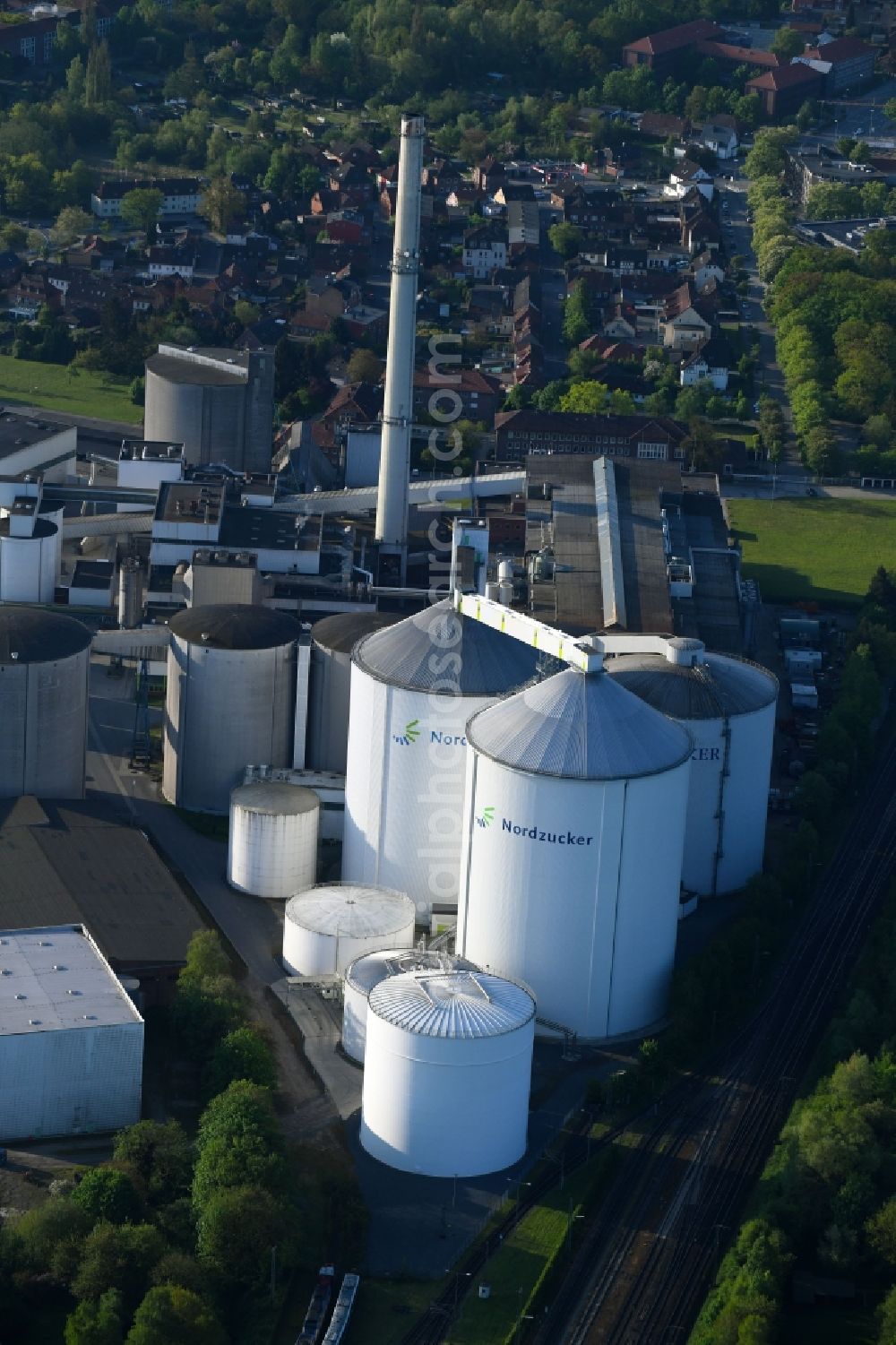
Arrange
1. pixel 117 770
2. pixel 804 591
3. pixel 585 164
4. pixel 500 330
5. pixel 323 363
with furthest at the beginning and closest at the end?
1. pixel 585 164
2. pixel 500 330
3. pixel 323 363
4. pixel 804 591
5. pixel 117 770

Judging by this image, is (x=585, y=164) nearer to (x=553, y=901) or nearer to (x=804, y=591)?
(x=804, y=591)

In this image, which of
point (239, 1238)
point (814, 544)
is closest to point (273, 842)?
point (239, 1238)

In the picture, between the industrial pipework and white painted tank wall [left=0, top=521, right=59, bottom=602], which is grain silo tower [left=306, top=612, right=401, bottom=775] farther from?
white painted tank wall [left=0, top=521, right=59, bottom=602]

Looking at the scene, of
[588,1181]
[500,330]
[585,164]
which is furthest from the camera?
[585,164]

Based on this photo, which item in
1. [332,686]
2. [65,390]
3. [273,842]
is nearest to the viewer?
[273,842]

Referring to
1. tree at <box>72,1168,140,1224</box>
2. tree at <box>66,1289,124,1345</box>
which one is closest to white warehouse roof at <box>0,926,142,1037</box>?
tree at <box>72,1168,140,1224</box>

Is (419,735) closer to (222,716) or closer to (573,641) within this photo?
(573,641)

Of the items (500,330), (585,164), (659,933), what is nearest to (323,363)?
(500,330)
